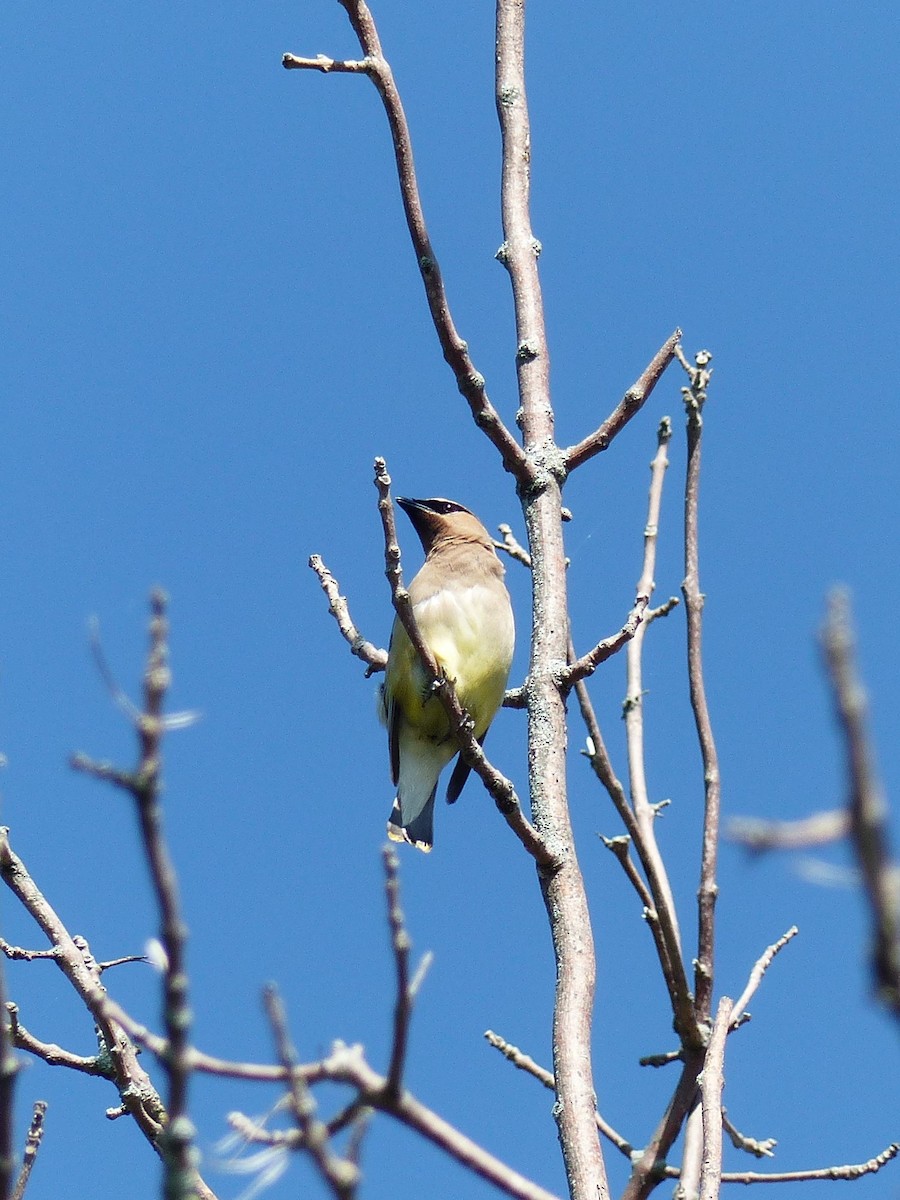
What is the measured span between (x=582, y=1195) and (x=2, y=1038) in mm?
1739

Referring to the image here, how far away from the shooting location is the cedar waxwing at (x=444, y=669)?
5.80 metres

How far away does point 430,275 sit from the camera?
3.84 metres

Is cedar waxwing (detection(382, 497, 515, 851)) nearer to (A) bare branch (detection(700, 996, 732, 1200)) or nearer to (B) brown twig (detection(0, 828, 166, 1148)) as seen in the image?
(B) brown twig (detection(0, 828, 166, 1148))

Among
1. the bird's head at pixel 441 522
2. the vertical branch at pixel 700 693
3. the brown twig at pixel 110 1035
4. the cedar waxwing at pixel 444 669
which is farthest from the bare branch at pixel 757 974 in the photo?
the bird's head at pixel 441 522

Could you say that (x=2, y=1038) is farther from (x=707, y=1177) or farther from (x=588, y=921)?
(x=588, y=921)

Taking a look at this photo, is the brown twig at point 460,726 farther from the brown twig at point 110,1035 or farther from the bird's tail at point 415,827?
the bird's tail at point 415,827

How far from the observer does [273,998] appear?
1098 millimetres

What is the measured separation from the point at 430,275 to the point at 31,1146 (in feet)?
7.69

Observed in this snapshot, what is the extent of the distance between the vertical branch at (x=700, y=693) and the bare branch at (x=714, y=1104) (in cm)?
27

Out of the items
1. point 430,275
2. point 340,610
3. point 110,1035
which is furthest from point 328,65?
point 110,1035

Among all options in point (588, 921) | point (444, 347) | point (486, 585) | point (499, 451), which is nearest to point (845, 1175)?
point (588, 921)

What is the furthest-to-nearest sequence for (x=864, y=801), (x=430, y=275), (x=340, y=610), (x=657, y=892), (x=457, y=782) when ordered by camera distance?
1. (x=457, y=782)
2. (x=340, y=610)
3. (x=430, y=275)
4. (x=657, y=892)
5. (x=864, y=801)

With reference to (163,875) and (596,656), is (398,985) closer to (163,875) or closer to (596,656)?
(163,875)

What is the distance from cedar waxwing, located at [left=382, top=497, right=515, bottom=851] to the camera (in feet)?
19.0
